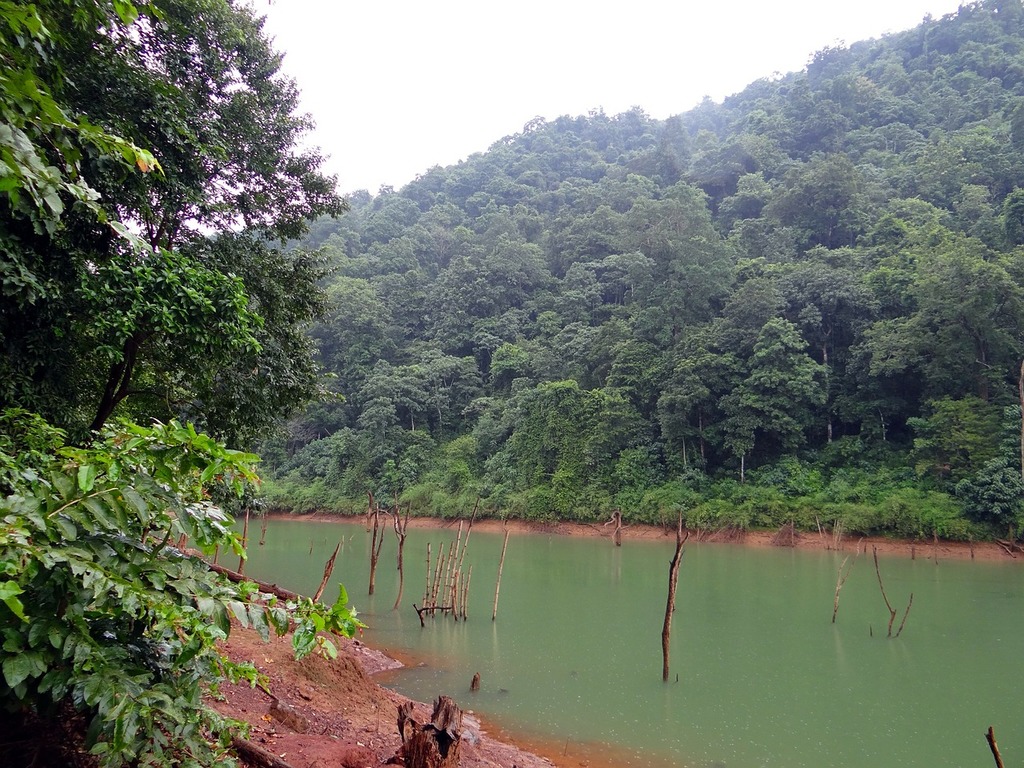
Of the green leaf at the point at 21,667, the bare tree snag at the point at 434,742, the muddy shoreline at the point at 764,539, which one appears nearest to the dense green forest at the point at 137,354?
A: the green leaf at the point at 21,667

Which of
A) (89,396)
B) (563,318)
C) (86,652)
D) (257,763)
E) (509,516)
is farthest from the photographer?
(563,318)

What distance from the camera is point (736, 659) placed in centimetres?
1131

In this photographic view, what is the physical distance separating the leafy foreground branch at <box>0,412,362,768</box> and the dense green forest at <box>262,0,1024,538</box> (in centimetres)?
832

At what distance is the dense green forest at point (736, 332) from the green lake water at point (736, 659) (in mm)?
5423

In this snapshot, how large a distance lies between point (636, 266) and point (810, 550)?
20170 mm

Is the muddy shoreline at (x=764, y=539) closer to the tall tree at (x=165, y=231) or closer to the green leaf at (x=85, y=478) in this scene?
the tall tree at (x=165, y=231)

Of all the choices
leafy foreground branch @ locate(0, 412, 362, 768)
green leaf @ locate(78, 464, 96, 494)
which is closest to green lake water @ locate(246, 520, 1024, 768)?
leafy foreground branch @ locate(0, 412, 362, 768)

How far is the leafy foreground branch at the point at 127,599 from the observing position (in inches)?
79.0

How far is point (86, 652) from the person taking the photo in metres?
2.06

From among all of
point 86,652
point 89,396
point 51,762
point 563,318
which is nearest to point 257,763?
point 51,762

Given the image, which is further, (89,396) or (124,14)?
(89,396)

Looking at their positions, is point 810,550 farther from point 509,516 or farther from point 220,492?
point 220,492

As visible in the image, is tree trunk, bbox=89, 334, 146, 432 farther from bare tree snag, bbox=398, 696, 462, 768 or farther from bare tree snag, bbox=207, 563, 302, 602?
bare tree snag, bbox=398, 696, 462, 768

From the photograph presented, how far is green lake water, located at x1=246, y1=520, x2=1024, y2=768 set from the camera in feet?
26.4
